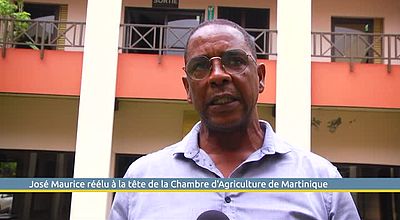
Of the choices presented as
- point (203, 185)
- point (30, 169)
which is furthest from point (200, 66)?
point (30, 169)

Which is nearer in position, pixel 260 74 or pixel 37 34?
pixel 260 74

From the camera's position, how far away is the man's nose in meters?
1.42

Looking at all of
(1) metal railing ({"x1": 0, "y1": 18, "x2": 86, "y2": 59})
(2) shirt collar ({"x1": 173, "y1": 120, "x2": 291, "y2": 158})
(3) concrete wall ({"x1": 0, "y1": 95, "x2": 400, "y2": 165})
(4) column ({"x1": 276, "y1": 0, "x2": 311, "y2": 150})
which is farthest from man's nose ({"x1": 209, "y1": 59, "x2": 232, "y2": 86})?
(3) concrete wall ({"x1": 0, "y1": 95, "x2": 400, "y2": 165})

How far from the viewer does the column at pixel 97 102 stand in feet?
27.2

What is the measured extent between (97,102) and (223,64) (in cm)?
745

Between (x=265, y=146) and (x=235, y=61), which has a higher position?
(x=235, y=61)

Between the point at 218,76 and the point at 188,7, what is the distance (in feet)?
31.5

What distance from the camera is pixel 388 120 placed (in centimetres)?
1013

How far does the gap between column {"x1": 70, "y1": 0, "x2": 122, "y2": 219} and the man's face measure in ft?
23.2

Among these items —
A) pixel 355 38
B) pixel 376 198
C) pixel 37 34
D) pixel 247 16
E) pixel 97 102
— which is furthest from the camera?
pixel 376 198

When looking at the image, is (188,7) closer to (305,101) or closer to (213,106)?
(305,101)

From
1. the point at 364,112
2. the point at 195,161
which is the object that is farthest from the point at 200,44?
the point at 364,112

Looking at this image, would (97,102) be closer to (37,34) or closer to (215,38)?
(37,34)

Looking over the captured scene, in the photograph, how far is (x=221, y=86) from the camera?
4.72 ft
